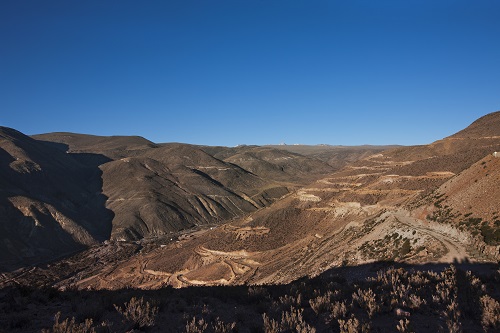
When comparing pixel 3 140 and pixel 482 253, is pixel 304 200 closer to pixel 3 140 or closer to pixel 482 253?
pixel 482 253

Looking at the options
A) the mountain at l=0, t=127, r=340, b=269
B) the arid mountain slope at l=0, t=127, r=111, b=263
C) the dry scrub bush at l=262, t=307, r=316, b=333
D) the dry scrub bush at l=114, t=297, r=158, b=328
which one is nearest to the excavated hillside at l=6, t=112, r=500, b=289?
the arid mountain slope at l=0, t=127, r=111, b=263

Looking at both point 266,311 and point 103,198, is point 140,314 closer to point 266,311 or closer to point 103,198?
point 266,311

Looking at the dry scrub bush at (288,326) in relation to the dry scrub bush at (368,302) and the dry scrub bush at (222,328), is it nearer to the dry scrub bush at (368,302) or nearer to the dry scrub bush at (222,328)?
the dry scrub bush at (222,328)

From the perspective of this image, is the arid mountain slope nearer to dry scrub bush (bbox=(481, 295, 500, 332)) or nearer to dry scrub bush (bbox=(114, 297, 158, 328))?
dry scrub bush (bbox=(114, 297, 158, 328))

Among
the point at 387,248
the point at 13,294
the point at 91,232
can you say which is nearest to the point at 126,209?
the point at 91,232

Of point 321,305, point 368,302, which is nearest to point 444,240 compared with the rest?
point 368,302
